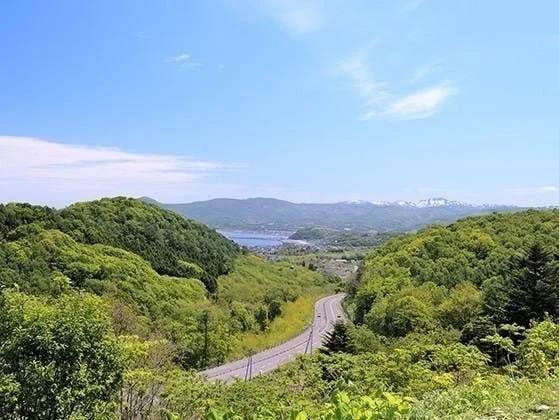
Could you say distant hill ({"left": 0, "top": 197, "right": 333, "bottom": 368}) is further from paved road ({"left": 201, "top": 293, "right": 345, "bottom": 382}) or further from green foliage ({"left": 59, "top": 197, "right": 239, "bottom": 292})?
paved road ({"left": 201, "top": 293, "right": 345, "bottom": 382})

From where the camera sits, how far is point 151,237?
228ft

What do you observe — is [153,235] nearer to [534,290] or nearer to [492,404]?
[534,290]

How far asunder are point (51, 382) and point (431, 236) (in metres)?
45.5

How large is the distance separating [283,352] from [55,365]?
33318 mm

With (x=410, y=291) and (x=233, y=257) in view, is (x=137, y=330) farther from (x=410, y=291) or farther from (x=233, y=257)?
(x=233, y=257)

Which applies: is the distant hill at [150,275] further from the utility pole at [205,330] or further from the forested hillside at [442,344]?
the forested hillside at [442,344]

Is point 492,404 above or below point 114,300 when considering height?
above

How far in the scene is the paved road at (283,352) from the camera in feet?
125

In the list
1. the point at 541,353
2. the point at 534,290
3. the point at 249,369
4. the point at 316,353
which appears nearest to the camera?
the point at 541,353

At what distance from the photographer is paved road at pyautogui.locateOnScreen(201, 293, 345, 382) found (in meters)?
38.0

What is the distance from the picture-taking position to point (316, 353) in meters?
18.7

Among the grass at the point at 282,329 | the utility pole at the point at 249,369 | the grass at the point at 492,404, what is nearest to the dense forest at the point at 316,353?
the grass at the point at 492,404

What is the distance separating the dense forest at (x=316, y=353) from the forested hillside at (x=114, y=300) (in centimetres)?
7

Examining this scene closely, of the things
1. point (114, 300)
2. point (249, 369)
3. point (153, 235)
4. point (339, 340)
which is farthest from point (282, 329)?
point (339, 340)
